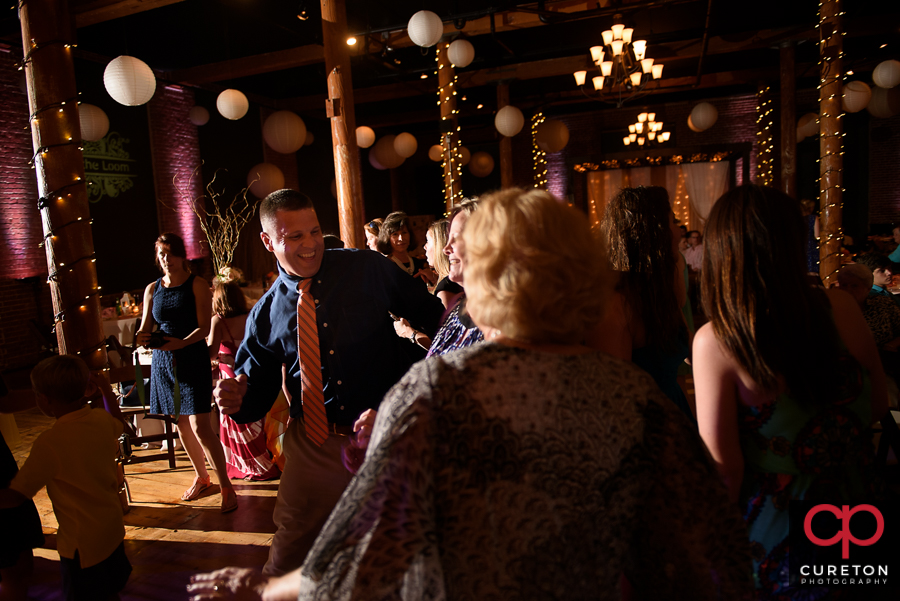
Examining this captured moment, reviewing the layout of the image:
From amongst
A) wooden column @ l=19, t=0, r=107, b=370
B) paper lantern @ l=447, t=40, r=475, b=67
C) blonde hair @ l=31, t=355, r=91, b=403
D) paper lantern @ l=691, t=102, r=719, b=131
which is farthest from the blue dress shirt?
paper lantern @ l=691, t=102, r=719, b=131

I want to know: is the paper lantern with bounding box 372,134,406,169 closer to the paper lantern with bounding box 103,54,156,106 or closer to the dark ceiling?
the dark ceiling

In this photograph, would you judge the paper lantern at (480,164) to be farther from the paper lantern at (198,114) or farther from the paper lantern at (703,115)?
the paper lantern at (198,114)

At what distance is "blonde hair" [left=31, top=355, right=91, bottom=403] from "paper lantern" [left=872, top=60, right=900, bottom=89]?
7440mm

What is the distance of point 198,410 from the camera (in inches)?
133

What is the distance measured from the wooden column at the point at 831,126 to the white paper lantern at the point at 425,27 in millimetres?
2981

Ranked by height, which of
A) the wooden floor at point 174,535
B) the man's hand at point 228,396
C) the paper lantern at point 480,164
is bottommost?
the wooden floor at point 174,535

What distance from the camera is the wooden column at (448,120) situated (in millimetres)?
6410

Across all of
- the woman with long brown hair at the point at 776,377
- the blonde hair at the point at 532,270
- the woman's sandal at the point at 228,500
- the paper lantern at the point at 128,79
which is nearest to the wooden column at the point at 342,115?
the paper lantern at the point at 128,79

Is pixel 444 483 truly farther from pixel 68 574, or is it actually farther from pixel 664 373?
pixel 68 574

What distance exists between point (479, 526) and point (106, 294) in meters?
8.99

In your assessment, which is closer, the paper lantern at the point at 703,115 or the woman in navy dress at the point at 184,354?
the woman in navy dress at the point at 184,354

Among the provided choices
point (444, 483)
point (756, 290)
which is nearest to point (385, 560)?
point (444, 483)

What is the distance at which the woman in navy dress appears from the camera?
132 inches

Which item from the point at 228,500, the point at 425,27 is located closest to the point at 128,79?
the point at 425,27
